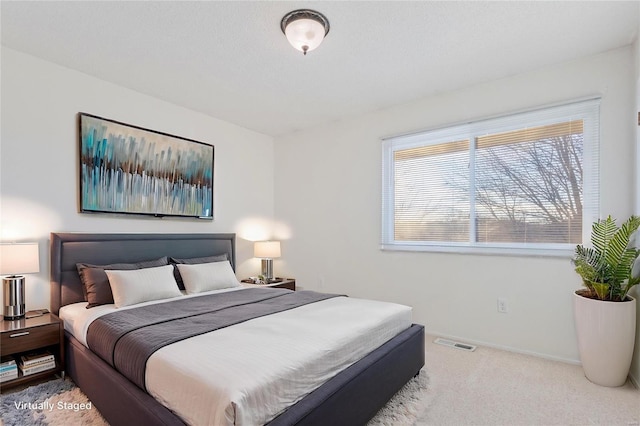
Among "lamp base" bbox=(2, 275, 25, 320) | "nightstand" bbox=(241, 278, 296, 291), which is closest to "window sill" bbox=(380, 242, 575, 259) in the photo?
"nightstand" bbox=(241, 278, 296, 291)

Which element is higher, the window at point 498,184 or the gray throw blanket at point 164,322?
the window at point 498,184

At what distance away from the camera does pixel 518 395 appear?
2.21 m

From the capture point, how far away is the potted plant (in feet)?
7.28

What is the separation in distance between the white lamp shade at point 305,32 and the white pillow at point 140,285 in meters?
2.21

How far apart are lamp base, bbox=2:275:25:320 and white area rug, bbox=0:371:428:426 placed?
55cm

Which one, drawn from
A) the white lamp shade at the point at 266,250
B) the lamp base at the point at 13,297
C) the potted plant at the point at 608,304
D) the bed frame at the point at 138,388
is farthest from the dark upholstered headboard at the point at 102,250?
the potted plant at the point at 608,304

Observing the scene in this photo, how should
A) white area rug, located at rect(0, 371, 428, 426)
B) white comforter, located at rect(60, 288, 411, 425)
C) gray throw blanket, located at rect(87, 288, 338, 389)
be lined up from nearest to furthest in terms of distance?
white comforter, located at rect(60, 288, 411, 425) → gray throw blanket, located at rect(87, 288, 338, 389) → white area rug, located at rect(0, 371, 428, 426)

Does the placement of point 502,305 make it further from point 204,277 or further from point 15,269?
point 15,269

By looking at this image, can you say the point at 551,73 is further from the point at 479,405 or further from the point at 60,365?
the point at 60,365

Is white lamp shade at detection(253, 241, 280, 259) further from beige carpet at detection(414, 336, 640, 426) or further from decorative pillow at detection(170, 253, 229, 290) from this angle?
beige carpet at detection(414, 336, 640, 426)

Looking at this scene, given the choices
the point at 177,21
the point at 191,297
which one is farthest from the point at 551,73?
the point at 191,297

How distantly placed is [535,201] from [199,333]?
9.59 feet

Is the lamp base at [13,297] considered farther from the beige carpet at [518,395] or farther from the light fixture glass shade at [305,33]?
the beige carpet at [518,395]

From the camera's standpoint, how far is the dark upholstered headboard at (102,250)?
107 inches
